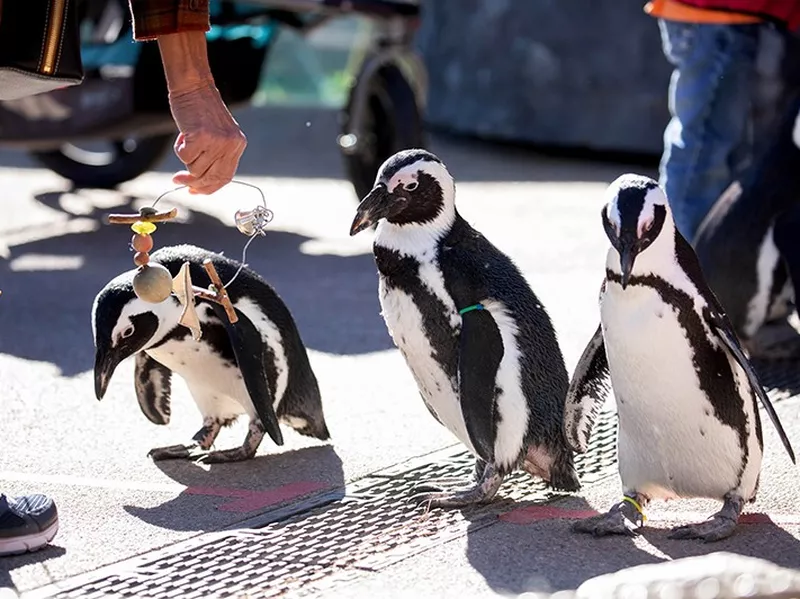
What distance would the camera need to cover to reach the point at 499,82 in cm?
966

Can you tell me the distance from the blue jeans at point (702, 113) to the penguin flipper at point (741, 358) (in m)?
2.26

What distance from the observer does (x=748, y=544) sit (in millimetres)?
2916

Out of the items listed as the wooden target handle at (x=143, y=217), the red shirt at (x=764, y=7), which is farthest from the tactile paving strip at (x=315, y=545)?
the red shirt at (x=764, y=7)

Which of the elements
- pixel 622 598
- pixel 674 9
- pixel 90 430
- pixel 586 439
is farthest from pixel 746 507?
pixel 674 9

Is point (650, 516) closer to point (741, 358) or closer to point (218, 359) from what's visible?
point (741, 358)

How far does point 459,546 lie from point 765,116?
4.81m

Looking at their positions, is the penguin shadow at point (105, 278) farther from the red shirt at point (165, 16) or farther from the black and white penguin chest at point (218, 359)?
the red shirt at point (165, 16)

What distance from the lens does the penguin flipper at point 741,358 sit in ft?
9.55

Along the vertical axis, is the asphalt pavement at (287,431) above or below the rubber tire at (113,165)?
below

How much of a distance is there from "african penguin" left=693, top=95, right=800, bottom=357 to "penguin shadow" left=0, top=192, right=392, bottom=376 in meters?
1.05

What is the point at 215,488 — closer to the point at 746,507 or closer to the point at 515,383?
the point at 515,383

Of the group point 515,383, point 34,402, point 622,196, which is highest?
point 622,196

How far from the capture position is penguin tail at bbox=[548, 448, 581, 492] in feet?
10.5

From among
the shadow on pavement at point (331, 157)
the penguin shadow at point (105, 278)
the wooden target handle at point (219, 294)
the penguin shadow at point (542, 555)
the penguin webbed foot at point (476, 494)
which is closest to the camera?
the penguin shadow at point (542, 555)
